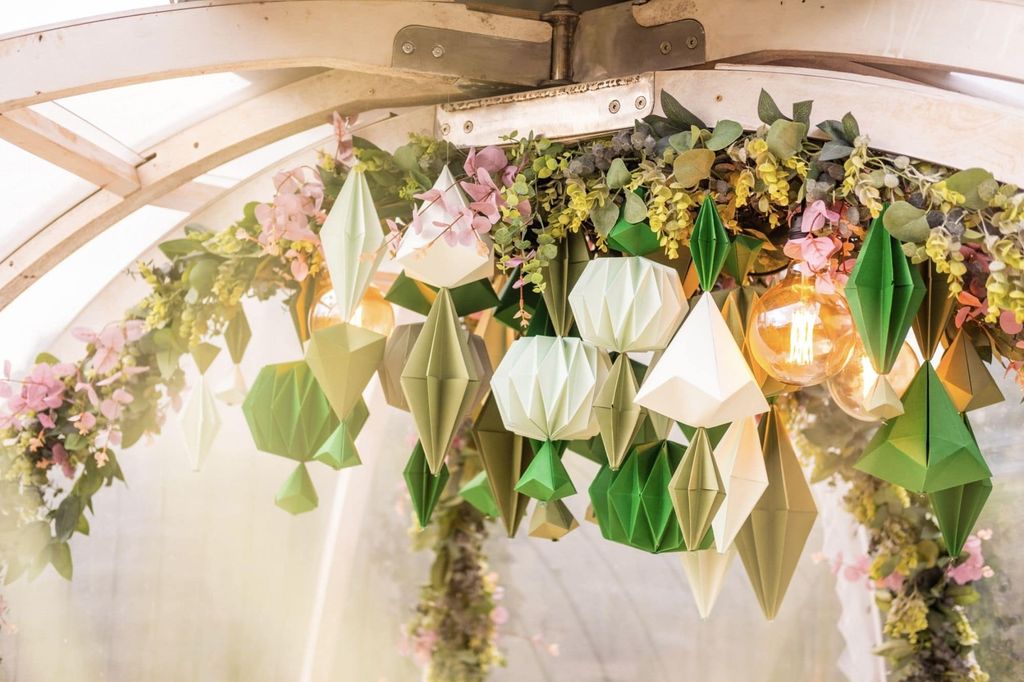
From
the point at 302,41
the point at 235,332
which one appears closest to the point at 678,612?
the point at 235,332

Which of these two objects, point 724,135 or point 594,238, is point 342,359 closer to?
point 594,238

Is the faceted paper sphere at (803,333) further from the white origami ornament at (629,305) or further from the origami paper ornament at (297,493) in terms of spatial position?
the origami paper ornament at (297,493)

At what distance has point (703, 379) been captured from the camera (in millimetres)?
1634

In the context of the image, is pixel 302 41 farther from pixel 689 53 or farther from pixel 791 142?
pixel 791 142

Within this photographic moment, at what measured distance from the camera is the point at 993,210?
5.17ft

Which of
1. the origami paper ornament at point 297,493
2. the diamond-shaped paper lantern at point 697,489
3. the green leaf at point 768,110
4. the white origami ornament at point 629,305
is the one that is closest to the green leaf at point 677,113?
the green leaf at point 768,110

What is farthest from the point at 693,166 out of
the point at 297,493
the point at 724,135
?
the point at 297,493

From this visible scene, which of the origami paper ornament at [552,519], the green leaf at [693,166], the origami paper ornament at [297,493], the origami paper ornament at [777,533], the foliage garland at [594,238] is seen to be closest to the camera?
the foliage garland at [594,238]

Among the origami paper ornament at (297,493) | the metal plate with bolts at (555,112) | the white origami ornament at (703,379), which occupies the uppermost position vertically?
the metal plate with bolts at (555,112)

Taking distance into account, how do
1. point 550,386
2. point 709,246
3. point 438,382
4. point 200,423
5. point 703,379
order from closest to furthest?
point 703,379
point 709,246
point 550,386
point 438,382
point 200,423

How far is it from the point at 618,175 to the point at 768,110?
0.93ft

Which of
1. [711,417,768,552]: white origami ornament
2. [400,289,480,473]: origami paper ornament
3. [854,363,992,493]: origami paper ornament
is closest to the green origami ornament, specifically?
[400,289,480,473]: origami paper ornament

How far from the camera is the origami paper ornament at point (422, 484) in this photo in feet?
7.13

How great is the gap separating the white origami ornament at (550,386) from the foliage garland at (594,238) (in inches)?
3.3
